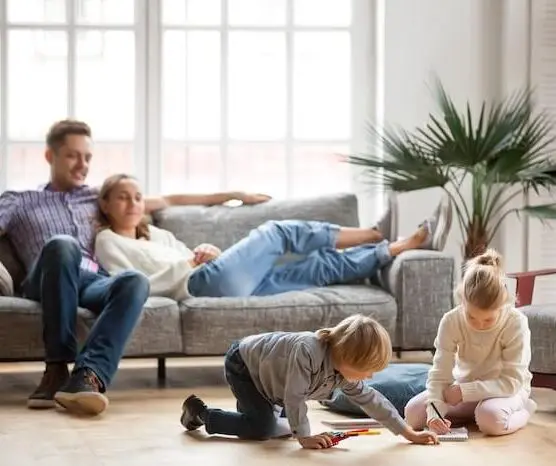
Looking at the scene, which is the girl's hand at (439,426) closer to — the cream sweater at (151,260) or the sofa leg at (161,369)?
the cream sweater at (151,260)

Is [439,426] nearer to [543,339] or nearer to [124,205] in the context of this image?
[543,339]

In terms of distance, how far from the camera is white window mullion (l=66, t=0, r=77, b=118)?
6.42m

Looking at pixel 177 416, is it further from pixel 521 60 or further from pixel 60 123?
pixel 521 60

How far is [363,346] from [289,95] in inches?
120

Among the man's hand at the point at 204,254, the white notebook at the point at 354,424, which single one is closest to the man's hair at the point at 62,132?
the man's hand at the point at 204,254

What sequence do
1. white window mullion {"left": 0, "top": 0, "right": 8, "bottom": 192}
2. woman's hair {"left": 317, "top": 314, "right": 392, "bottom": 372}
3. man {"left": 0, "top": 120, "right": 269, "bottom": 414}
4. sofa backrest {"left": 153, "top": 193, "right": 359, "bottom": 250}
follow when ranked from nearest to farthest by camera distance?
woman's hair {"left": 317, "top": 314, "right": 392, "bottom": 372}, man {"left": 0, "top": 120, "right": 269, "bottom": 414}, sofa backrest {"left": 153, "top": 193, "right": 359, "bottom": 250}, white window mullion {"left": 0, "top": 0, "right": 8, "bottom": 192}

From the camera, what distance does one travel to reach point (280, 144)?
21.6ft

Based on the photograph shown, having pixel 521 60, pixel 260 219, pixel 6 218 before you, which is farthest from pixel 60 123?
pixel 521 60

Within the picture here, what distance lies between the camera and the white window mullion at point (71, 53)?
642 centimetres

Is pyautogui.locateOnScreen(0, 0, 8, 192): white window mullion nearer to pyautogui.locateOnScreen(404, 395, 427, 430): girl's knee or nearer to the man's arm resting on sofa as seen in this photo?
the man's arm resting on sofa

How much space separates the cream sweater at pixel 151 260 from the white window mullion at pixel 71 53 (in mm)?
1263

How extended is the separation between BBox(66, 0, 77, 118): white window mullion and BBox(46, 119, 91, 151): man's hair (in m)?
0.97

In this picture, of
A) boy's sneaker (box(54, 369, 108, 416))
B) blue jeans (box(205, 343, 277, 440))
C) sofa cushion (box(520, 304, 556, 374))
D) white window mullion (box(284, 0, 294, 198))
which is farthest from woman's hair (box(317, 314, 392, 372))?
white window mullion (box(284, 0, 294, 198))

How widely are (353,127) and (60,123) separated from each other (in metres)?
1.72
